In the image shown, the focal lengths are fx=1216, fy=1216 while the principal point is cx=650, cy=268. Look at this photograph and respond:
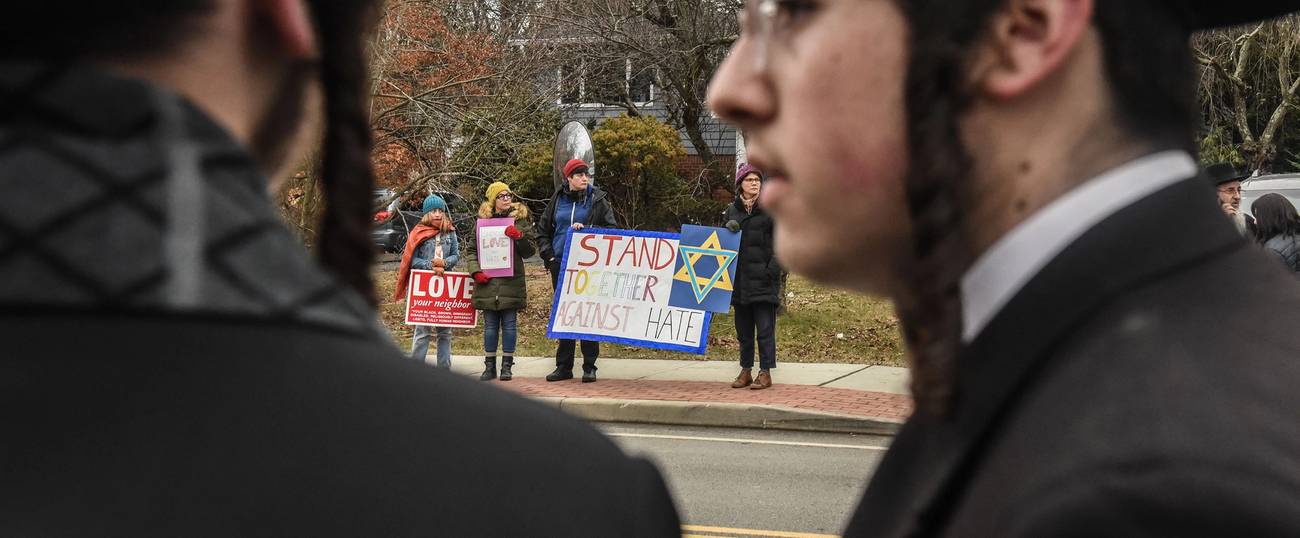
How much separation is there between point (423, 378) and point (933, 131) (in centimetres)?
52

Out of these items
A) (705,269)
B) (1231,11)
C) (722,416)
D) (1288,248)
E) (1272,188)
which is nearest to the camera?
(1231,11)

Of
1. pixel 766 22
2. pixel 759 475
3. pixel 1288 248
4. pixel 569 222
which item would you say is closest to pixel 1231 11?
pixel 766 22

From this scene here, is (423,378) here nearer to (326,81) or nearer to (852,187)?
(326,81)

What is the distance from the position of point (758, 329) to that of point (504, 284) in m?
2.28

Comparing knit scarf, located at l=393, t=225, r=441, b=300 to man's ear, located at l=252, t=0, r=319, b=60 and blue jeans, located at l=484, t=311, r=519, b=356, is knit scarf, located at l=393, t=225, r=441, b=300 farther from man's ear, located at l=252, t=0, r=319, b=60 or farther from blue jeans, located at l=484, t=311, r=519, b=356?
man's ear, located at l=252, t=0, r=319, b=60

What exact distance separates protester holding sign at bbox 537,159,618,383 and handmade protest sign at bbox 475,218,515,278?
0.52 meters

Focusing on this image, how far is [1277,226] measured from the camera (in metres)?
8.70

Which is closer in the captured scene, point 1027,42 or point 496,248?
point 1027,42

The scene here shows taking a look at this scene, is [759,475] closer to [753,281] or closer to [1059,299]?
[753,281]

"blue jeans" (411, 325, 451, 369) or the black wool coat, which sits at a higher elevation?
the black wool coat

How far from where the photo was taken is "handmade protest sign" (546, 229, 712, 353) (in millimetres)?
10641

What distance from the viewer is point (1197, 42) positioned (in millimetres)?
16766

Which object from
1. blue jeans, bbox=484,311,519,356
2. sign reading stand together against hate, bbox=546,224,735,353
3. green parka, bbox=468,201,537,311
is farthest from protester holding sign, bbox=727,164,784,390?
blue jeans, bbox=484,311,519,356

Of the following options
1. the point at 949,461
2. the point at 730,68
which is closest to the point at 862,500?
the point at 949,461
